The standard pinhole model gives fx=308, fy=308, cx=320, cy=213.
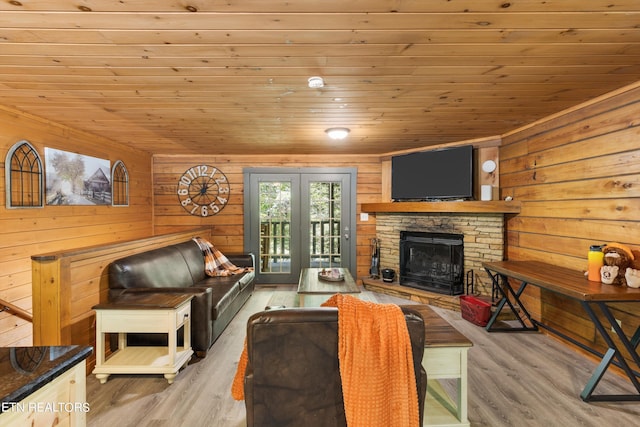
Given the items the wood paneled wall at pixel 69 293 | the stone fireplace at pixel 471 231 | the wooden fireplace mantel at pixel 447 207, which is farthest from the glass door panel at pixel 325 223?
the wood paneled wall at pixel 69 293

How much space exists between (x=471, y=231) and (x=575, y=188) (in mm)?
1384

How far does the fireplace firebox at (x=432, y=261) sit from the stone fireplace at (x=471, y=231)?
76 millimetres

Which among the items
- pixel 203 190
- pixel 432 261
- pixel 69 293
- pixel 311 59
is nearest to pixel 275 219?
pixel 203 190

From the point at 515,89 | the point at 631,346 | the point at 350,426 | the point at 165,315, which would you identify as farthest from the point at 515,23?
the point at 165,315

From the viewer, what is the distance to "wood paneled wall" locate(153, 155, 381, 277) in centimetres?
518

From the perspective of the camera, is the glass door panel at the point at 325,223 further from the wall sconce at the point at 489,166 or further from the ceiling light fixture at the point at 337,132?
the wall sconce at the point at 489,166

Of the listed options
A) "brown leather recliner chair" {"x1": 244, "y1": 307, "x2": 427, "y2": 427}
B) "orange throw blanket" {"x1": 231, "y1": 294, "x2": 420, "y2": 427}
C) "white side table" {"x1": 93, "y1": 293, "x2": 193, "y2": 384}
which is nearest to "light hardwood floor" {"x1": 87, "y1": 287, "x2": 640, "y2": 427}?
"white side table" {"x1": 93, "y1": 293, "x2": 193, "y2": 384}

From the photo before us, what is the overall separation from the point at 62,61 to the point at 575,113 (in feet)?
13.4

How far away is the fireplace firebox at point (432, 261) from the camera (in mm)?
4203

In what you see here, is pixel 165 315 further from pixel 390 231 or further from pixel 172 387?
pixel 390 231

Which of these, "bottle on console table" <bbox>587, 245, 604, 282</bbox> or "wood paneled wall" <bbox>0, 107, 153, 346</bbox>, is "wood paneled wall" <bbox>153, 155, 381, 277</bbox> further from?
"bottle on console table" <bbox>587, 245, 604, 282</bbox>

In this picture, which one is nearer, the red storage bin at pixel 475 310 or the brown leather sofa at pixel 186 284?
the brown leather sofa at pixel 186 284

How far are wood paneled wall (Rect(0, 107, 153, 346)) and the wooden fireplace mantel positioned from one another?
12.2 ft

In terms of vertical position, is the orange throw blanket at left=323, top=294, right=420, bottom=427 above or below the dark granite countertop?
below
